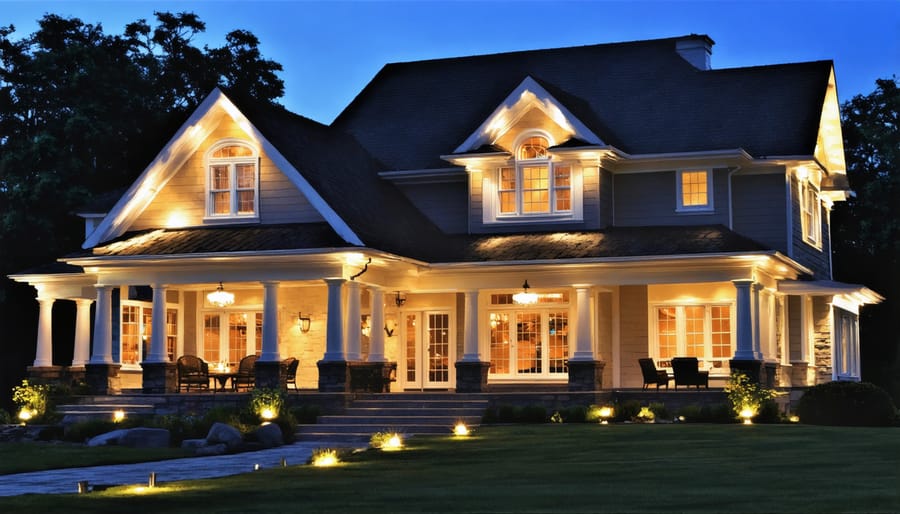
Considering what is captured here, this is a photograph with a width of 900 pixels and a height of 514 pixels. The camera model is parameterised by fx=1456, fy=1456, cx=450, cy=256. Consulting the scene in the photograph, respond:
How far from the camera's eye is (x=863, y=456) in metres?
20.0

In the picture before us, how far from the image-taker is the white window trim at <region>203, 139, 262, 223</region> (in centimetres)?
3259

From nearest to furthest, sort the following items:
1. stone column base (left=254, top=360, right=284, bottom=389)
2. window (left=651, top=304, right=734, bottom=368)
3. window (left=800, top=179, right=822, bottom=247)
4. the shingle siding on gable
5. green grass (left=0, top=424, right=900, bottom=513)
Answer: green grass (left=0, top=424, right=900, bottom=513), stone column base (left=254, top=360, right=284, bottom=389), the shingle siding on gable, window (left=651, top=304, right=734, bottom=368), window (left=800, top=179, right=822, bottom=247)

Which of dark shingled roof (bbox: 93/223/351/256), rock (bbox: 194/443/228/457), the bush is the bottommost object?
rock (bbox: 194/443/228/457)

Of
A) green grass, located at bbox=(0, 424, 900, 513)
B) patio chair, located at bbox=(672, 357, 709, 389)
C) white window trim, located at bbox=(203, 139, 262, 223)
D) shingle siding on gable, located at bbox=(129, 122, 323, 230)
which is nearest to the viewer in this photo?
green grass, located at bbox=(0, 424, 900, 513)

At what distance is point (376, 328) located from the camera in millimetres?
32000

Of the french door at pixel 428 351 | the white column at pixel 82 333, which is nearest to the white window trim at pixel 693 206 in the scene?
the french door at pixel 428 351

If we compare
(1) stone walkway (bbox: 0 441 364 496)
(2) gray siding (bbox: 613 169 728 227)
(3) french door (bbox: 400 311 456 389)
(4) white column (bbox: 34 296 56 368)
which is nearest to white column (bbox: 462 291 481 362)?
(3) french door (bbox: 400 311 456 389)

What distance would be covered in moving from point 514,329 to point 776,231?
671 centimetres

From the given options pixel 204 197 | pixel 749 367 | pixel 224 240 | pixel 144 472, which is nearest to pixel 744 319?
pixel 749 367

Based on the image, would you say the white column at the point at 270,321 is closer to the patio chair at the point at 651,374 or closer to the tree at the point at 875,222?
the patio chair at the point at 651,374

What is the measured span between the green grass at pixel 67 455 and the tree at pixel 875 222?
86.5ft

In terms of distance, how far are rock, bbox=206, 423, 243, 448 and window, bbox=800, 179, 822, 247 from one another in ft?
57.1

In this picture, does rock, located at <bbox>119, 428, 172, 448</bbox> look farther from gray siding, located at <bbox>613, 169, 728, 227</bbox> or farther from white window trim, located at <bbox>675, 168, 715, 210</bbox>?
white window trim, located at <bbox>675, 168, 715, 210</bbox>

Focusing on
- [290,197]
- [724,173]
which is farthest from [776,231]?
[290,197]
